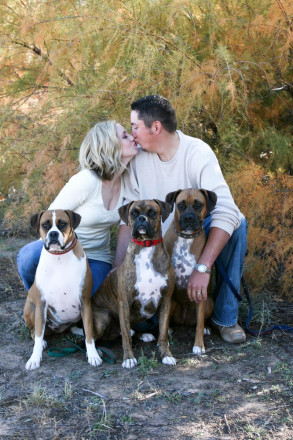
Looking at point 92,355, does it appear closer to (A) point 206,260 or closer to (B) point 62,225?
(B) point 62,225

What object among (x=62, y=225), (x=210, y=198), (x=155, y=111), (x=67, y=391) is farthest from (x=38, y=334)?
(x=155, y=111)

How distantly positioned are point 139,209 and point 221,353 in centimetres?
128

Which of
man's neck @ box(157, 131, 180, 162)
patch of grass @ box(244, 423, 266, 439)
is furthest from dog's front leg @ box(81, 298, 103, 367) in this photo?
man's neck @ box(157, 131, 180, 162)

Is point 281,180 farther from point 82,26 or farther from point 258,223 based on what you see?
point 82,26

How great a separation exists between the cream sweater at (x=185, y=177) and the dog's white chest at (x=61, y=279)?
100 centimetres

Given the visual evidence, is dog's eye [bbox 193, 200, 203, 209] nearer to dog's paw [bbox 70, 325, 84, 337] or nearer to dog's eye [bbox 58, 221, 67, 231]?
dog's eye [bbox 58, 221, 67, 231]

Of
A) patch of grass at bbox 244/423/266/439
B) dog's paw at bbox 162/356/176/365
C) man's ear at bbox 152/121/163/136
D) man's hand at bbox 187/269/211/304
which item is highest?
man's ear at bbox 152/121/163/136

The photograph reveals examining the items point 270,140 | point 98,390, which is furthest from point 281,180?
point 98,390

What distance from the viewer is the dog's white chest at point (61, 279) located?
3.72 m

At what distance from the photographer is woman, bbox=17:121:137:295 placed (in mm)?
4199

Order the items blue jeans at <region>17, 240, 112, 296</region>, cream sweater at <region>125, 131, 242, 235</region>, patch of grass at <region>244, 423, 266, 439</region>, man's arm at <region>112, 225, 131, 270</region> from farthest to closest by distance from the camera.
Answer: man's arm at <region>112, 225, 131, 270</region>, blue jeans at <region>17, 240, 112, 296</region>, cream sweater at <region>125, 131, 242, 235</region>, patch of grass at <region>244, 423, 266, 439</region>

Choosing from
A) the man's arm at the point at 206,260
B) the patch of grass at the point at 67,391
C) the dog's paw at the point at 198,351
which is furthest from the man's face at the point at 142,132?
the patch of grass at the point at 67,391

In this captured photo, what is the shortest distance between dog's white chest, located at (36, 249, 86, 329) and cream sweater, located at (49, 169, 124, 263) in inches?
21.6

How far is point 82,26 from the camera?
15.2 ft
